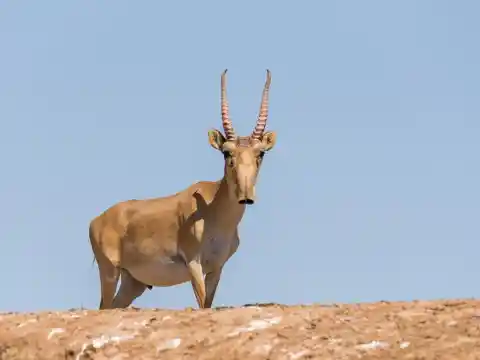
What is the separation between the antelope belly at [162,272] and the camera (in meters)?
20.3

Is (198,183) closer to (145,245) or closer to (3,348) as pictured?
(145,245)

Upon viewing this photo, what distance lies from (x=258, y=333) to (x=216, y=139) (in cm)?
677

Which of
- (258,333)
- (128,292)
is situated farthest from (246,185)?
(258,333)

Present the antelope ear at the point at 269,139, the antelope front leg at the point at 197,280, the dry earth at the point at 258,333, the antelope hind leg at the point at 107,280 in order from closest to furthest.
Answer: the dry earth at the point at 258,333 < the antelope front leg at the point at 197,280 < the antelope ear at the point at 269,139 < the antelope hind leg at the point at 107,280

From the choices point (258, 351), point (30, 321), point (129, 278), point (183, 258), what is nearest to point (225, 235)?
point (183, 258)

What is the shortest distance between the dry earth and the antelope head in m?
4.16

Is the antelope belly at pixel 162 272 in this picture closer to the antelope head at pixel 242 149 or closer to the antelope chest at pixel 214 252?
the antelope chest at pixel 214 252

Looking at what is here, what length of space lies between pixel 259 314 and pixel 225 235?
17.9 feet

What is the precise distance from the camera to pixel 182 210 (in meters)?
20.6

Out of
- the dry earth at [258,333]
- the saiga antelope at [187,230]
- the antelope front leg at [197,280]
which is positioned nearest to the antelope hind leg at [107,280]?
the saiga antelope at [187,230]

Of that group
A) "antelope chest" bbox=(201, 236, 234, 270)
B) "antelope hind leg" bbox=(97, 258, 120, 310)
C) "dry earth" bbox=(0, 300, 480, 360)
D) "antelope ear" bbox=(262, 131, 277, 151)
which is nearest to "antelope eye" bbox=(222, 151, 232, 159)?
"antelope ear" bbox=(262, 131, 277, 151)

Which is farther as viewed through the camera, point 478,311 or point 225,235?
point 225,235

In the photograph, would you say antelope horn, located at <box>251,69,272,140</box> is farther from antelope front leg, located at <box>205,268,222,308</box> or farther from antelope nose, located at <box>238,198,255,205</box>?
antelope front leg, located at <box>205,268,222,308</box>

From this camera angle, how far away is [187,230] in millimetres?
20188
